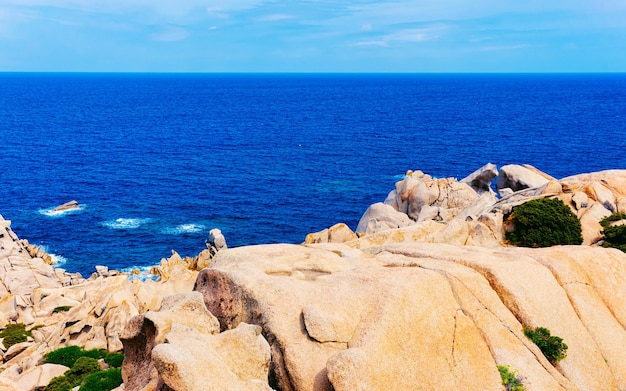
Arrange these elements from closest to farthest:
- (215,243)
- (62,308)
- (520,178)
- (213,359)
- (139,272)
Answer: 1. (213,359)
2. (62,308)
3. (215,243)
4. (520,178)
5. (139,272)

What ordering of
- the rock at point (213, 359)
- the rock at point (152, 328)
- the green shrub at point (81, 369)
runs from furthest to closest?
the green shrub at point (81, 369) → the rock at point (152, 328) → the rock at point (213, 359)

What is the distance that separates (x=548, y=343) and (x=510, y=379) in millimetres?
3484

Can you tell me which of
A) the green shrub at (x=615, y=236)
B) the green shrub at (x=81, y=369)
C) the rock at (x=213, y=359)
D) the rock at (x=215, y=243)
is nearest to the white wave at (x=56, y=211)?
the rock at (x=215, y=243)

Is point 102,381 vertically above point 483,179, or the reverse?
point 483,179

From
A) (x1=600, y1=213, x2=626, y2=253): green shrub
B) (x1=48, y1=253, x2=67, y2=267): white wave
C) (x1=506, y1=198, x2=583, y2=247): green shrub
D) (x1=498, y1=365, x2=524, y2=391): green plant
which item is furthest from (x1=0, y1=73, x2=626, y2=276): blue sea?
(x1=498, y1=365, x2=524, y2=391): green plant

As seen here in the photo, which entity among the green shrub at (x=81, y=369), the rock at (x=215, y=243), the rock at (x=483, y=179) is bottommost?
the rock at (x=215, y=243)

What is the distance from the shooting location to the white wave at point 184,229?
3456 inches

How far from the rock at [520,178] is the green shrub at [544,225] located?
23.1 meters

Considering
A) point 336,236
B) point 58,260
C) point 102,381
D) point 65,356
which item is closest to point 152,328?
point 102,381

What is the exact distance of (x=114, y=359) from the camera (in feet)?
114

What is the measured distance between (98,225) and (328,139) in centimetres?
9229

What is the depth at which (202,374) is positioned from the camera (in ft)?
59.6

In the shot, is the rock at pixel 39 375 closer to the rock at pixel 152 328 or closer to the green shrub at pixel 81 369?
the green shrub at pixel 81 369

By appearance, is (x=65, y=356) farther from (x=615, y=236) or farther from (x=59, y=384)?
(x=615, y=236)
